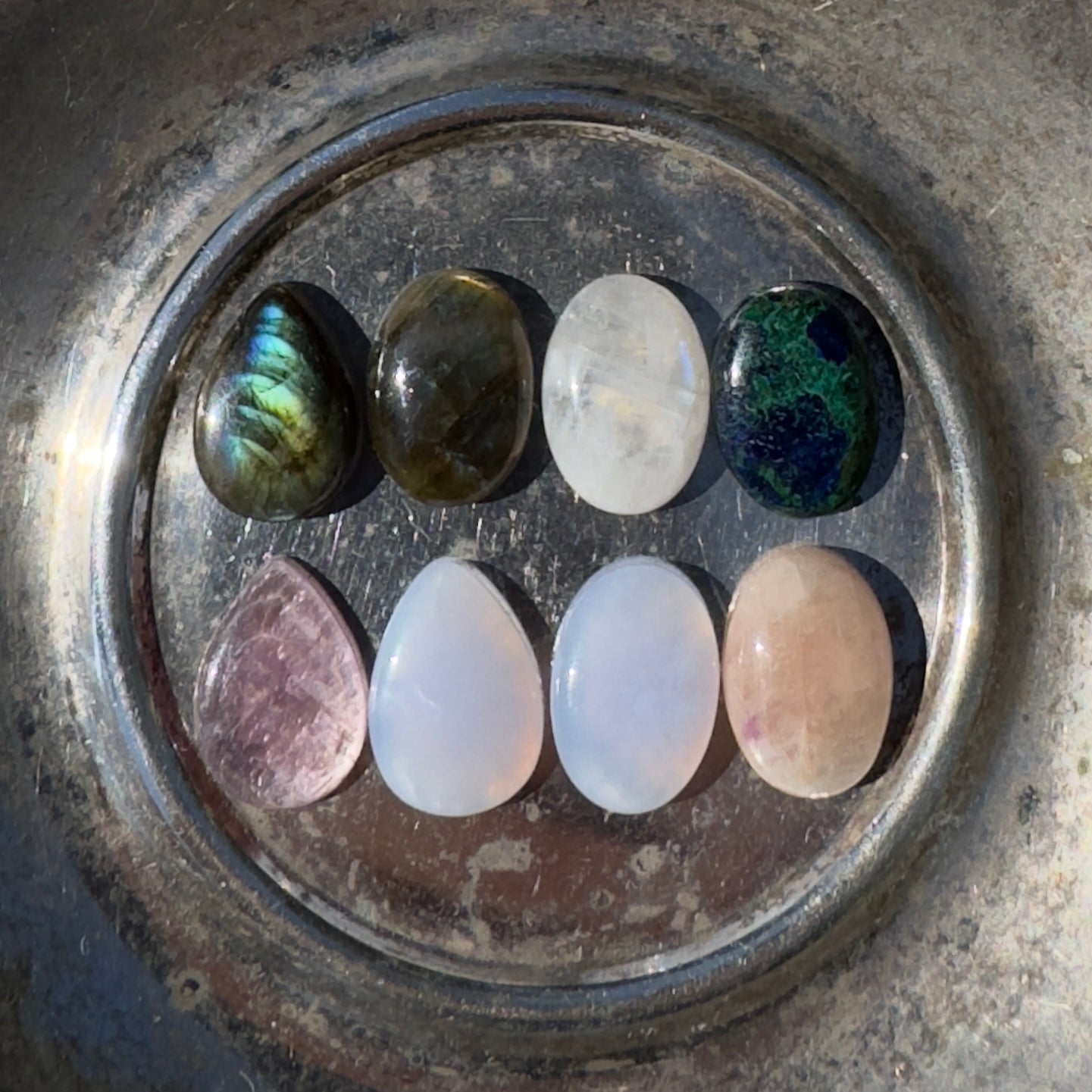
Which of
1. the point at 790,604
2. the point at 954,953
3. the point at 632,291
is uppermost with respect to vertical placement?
the point at 632,291

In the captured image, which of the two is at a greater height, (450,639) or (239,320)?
(239,320)

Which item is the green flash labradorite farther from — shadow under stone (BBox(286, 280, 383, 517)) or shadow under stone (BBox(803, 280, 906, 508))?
shadow under stone (BBox(803, 280, 906, 508))

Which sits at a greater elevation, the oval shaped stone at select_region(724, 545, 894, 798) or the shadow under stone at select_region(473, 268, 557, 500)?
the shadow under stone at select_region(473, 268, 557, 500)

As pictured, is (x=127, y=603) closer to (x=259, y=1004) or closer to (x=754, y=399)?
(x=259, y=1004)

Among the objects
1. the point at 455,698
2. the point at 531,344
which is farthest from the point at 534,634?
the point at 531,344

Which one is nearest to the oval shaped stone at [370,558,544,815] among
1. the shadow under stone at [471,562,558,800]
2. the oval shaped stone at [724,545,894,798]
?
the shadow under stone at [471,562,558,800]

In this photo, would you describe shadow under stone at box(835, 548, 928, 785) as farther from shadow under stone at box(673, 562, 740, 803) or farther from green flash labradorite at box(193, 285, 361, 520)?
green flash labradorite at box(193, 285, 361, 520)

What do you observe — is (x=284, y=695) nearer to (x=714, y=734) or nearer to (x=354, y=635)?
(x=354, y=635)

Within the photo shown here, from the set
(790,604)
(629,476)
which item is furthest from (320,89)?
(790,604)
